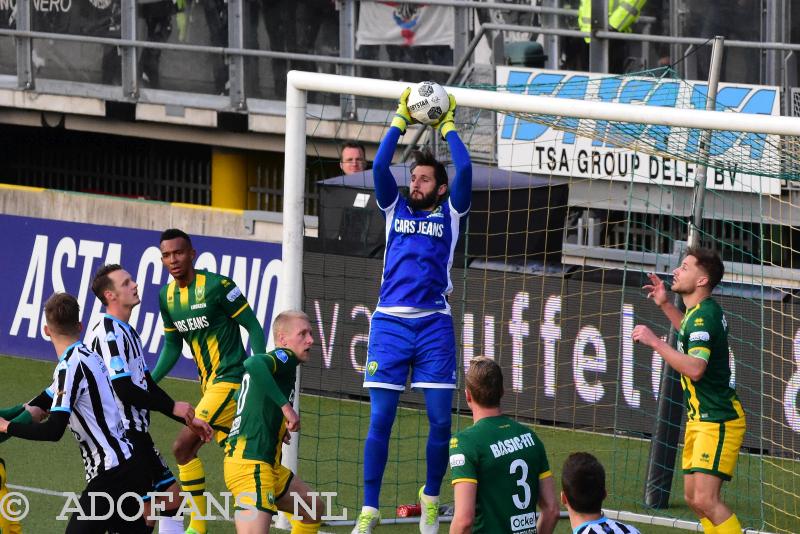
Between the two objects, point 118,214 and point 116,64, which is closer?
point 118,214

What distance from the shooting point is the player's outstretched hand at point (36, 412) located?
7.80 meters

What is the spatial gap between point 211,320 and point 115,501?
2.10 metres

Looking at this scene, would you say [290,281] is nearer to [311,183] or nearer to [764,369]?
[764,369]

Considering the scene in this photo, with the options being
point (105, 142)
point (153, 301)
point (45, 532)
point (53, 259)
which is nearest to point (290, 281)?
point (45, 532)

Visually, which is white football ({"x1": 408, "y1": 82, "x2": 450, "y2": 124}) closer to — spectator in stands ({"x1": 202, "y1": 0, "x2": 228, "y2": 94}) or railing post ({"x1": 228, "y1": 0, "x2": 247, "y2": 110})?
railing post ({"x1": 228, "y1": 0, "x2": 247, "y2": 110})

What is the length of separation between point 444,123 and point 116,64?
11.0m

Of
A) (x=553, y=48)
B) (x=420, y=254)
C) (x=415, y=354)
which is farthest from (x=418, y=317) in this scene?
(x=553, y=48)

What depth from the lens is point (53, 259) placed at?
1512cm

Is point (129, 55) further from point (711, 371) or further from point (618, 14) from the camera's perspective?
point (711, 371)

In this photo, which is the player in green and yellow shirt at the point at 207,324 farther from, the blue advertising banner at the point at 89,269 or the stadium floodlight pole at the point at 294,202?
the blue advertising banner at the point at 89,269

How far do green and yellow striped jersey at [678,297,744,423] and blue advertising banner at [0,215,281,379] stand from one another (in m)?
5.94

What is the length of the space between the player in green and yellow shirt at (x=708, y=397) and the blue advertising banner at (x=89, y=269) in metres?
5.93

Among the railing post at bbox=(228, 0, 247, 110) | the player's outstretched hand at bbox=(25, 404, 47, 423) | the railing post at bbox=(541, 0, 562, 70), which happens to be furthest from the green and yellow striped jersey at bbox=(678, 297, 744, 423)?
the railing post at bbox=(228, 0, 247, 110)

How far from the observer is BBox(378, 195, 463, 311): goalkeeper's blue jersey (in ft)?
28.9
